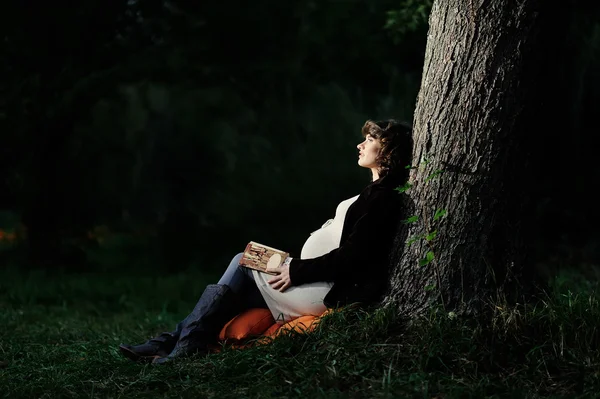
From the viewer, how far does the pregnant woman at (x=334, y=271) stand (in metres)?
4.59

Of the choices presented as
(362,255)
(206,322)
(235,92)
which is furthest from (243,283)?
(235,92)

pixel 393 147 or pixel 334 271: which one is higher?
pixel 393 147

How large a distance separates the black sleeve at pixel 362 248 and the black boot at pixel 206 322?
46 cm

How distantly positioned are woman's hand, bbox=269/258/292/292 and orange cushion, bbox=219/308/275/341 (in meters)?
0.24

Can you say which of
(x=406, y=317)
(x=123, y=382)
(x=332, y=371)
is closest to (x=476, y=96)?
(x=406, y=317)

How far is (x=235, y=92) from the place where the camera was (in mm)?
13125

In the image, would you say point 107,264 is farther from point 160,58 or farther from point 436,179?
point 436,179

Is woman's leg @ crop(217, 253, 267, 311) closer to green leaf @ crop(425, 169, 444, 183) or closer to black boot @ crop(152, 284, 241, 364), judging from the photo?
black boot @ crop(152, 284, 241, 364)

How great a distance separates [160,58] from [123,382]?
7842mm

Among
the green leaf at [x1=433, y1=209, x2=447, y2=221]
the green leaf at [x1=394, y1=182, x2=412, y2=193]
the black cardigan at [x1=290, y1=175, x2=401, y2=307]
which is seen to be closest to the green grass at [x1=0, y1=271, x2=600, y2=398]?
the black cardigan at [x1=290, y1=175, x2=401, y2=307]

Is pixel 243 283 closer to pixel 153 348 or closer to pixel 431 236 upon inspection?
pixel 153 348

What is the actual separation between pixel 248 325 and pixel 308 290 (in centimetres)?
44

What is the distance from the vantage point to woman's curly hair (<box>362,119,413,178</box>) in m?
4.70

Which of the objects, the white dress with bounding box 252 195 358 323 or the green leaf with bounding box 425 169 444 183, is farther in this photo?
the white dress with bounding box 252 195 358 323
